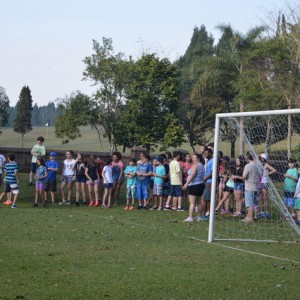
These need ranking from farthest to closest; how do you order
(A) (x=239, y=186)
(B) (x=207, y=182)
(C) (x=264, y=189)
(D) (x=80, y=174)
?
(D) (x=80, y=174) < (A) (x=239, y=186) < (B) (x=207, y=182) < (C) (x=264, y=189)

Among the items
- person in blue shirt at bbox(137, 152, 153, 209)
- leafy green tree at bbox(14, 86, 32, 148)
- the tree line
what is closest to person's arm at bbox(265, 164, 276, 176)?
person in blue shirt at bbox(137, 152, 153, 209)

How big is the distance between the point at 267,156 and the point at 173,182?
467 centimetres

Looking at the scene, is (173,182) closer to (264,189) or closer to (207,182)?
(207,182)

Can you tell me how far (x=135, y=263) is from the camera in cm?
1212

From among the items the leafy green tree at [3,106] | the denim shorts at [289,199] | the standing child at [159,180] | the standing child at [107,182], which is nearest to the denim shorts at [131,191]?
the standing child at [107,182]

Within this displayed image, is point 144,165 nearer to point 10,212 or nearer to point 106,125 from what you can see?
point 10,212

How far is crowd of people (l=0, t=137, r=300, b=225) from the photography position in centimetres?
1881

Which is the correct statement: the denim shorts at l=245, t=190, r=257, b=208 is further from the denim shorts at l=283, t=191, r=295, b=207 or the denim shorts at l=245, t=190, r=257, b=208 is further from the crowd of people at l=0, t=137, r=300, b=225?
the denim shorts at l=283, t=191, r=295, b=207

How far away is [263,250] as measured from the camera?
561 inches

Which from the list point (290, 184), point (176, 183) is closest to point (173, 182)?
point (176, 183)

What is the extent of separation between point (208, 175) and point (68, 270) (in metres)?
9.09

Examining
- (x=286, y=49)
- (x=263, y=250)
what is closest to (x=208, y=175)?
(x=263, y=250)

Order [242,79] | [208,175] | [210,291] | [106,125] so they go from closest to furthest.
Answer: [210,291] < [208,175] < [242,79] < [106,125]

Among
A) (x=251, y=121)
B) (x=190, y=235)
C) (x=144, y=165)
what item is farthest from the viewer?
(x=144, y=165)
